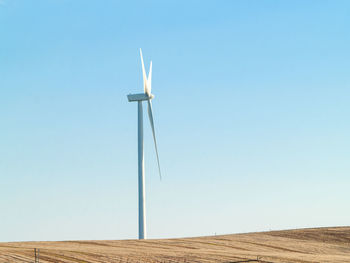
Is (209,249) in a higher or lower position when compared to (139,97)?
lower

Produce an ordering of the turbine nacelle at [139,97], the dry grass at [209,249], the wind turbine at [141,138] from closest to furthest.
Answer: the dry grass at [209,249], the wind turbine at [141,138], the turbine nacelle at [139,97]

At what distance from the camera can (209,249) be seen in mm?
37875

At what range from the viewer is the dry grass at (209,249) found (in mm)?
30469

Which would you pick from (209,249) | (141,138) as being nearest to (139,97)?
(141,138)

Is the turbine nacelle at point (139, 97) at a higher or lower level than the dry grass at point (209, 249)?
higher

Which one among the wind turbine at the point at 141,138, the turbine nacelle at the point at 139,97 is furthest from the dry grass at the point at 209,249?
the turbine nacelle at the point at 139,97

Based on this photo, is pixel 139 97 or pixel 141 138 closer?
pixel 141 138

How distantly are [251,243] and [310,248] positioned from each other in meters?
4.65

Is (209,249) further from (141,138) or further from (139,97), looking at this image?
(139,97)

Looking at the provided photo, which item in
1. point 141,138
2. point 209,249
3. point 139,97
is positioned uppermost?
point 139,97

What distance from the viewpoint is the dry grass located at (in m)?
30.5

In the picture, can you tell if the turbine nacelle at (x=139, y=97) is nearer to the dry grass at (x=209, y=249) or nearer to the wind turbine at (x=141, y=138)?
the wind turbine at (x=141, y=138)

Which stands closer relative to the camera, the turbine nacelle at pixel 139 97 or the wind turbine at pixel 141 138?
the wind turbine at pixel 141 138

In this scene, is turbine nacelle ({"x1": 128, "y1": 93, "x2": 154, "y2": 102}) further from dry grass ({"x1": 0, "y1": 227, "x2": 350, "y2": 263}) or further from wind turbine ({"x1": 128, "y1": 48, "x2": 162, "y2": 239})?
dry grass ({"x1": 0, "y1": 227, "x2": 350, "y2": 263})
